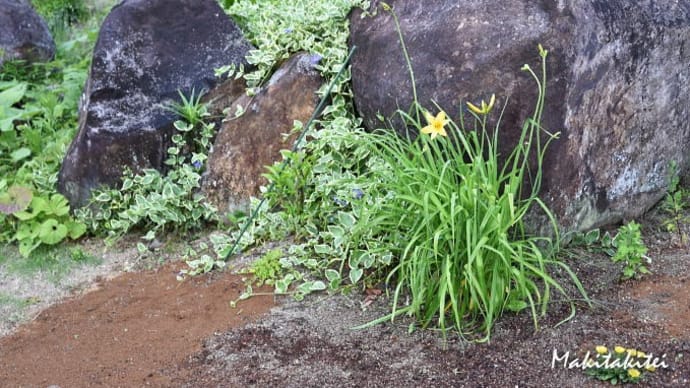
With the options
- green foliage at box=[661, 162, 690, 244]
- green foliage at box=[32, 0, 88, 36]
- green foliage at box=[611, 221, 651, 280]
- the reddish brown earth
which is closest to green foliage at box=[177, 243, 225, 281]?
the reddish brown earth

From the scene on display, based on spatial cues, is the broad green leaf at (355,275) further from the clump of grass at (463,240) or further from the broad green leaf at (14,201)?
the broad green leaf at (14,201)

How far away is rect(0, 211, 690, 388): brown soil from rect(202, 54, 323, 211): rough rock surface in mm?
813

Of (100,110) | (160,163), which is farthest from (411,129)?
(100,110)

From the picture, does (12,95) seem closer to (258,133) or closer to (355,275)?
(258,133)

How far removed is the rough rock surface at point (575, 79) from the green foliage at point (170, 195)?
1.14 m

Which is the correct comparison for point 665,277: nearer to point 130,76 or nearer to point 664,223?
point 664,223

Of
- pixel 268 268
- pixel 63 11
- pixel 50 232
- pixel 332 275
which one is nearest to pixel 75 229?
pixel 50 232

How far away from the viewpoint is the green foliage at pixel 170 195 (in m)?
4.51

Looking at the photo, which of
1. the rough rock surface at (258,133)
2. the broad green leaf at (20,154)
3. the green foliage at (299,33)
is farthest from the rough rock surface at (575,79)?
the broad green leaf at (20,154)

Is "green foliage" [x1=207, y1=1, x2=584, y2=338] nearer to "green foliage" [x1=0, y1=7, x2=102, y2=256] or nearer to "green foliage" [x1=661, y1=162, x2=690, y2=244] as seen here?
"green foliage" [x1=661, y1=162, x2=690, y2=244]

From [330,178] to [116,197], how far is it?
53.6 inches

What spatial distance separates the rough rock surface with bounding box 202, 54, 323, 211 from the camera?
4488 millimetres

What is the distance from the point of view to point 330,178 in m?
4.12

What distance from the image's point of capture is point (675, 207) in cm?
384
